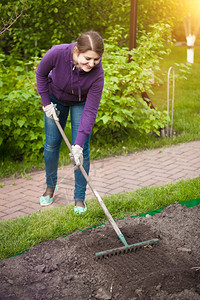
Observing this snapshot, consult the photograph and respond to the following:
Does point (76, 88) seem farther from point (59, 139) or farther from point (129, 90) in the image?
point (129, 90)

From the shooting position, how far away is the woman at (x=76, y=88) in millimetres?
2982

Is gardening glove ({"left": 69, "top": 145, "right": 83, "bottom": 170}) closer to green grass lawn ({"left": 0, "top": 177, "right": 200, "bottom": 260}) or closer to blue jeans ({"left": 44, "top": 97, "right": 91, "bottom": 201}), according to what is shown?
blue jeans ({"left": 44, "top": 97, "right": 91, "bottom": 201})

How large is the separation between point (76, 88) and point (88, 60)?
1.18 ft

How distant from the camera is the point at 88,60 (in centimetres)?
298

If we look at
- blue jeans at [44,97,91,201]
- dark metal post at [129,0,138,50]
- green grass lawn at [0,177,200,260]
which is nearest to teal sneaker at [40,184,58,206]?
blue jeans at [44,97,91,201]

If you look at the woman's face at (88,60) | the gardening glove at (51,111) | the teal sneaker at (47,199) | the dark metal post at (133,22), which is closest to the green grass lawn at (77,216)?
the teal sneaker at (47,199)

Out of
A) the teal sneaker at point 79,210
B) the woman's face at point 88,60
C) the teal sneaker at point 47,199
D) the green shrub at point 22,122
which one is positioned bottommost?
the teal sneaker at point 47,199

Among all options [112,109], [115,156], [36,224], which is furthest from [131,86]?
[36,224]

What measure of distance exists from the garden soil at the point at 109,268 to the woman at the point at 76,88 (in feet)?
1.98

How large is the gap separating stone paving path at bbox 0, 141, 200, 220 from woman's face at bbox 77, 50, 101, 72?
4.79 feet

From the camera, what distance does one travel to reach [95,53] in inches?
115

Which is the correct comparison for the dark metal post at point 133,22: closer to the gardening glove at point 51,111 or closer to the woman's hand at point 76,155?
the gardening glove at point 51,111

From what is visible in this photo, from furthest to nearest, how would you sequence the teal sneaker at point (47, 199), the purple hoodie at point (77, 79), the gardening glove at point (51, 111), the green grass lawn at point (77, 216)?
1. the teal sneaker at point (47, 199)
2. the gardening glove at point (51, 111)
3. the purple hoodie at point (77, 79)
4. the green grass lawn at point (77, 216)

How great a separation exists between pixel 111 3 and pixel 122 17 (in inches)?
13.5
